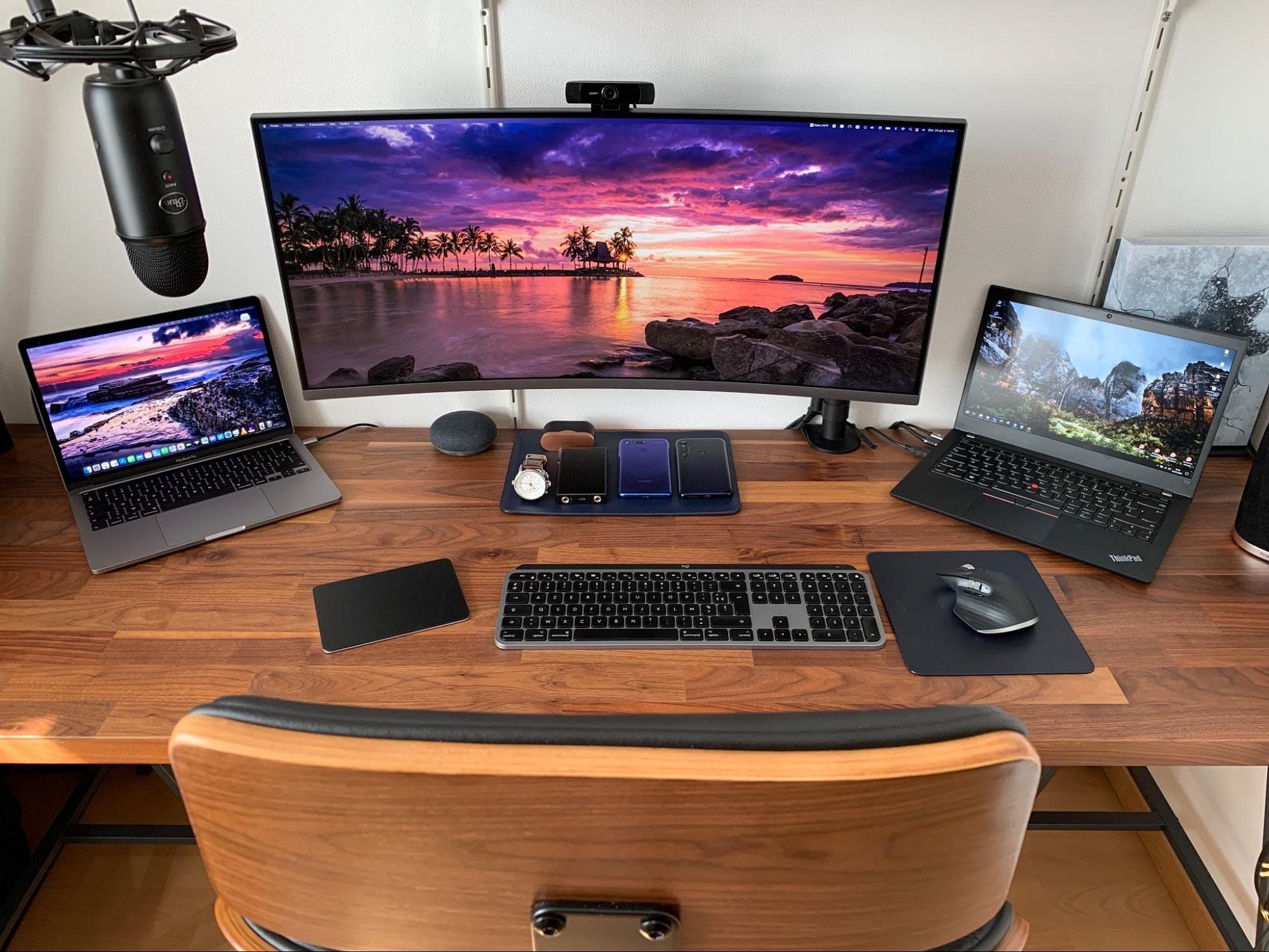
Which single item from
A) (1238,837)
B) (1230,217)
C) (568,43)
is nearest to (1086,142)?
(1230,217)

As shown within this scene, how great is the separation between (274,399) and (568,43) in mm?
719

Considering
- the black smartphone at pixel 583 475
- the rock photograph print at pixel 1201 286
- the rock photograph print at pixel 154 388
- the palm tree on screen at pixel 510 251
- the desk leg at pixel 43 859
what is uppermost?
the palm tree on screen at pixel 510 251

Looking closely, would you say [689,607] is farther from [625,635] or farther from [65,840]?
[65,840]

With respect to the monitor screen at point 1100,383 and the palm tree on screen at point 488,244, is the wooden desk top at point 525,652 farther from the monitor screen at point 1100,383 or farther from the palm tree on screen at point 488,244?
the palm tree on screen at point 488,244

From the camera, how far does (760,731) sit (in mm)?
623

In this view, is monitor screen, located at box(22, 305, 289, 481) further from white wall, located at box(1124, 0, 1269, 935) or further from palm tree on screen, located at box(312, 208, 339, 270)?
white wall, located at box(1124, 0, 1269, 935)

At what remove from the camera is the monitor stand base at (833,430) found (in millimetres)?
1514

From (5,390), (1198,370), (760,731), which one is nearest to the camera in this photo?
(760,731)

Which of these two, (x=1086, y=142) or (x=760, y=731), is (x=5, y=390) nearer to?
(x=760, y=731)

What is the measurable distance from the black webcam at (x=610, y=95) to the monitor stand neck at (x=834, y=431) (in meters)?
0.56

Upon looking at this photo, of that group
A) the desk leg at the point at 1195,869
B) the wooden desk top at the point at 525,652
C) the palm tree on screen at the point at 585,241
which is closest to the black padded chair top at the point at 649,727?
the wooden desk top at the point at 525,652

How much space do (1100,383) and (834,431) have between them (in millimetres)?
401

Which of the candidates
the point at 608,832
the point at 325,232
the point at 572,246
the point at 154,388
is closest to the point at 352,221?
the point at 325,232

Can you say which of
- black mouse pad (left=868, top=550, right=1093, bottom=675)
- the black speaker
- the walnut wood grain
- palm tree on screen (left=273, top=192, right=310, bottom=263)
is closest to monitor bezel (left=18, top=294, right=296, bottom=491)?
palm tree on screen (left=273, top=192, right=310, bottom=263)
